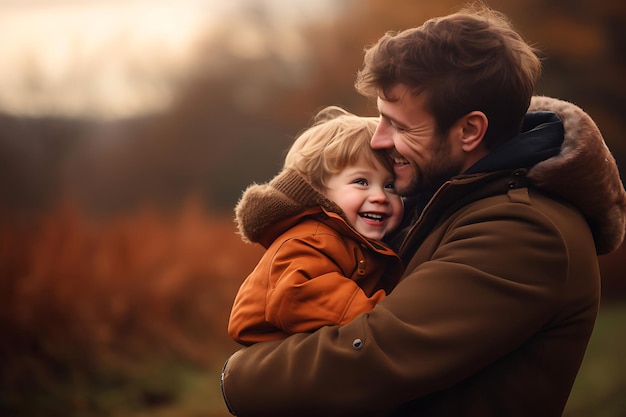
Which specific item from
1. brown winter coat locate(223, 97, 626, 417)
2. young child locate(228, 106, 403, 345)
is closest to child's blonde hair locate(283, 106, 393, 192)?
young child locate(228, 106, 403, 345)

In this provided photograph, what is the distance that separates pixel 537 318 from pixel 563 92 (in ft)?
17.8

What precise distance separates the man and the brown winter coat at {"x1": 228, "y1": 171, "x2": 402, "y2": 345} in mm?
67

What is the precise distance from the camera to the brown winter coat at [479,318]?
1623 mm

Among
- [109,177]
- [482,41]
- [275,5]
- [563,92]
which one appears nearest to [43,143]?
[109,177]

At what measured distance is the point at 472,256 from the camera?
1.66 meters

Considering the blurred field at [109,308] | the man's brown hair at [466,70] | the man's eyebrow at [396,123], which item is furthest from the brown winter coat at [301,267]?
the blurred field at [109,308]

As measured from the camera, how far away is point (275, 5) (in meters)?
6.55

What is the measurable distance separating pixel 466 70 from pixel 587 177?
383mm

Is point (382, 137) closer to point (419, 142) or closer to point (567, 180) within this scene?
point (419, 142)

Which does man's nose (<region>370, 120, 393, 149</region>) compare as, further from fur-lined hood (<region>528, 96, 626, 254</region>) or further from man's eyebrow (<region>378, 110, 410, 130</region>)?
fur-lined hood (<region>528, 96, 626, 254</region>)

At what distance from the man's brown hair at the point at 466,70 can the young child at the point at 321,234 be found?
29cm

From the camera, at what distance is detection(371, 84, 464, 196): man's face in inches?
77.0

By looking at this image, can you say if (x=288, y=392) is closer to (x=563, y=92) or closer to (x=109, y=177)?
(x=109, y=177)

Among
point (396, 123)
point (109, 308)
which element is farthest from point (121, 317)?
point (396, 123)
